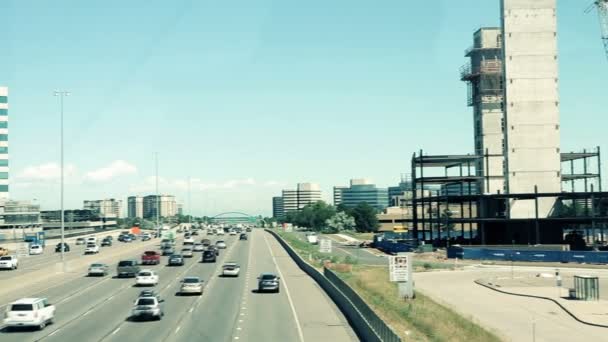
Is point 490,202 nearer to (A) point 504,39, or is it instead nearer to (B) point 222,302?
(A) point 504,39

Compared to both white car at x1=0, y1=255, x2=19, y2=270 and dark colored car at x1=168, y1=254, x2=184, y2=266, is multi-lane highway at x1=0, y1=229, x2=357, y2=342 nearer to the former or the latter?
white car at x1=0, y1=255, x2=19, y2=270

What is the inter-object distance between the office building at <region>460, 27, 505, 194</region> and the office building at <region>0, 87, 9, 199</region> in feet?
341

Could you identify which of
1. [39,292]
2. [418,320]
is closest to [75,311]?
[39,292]

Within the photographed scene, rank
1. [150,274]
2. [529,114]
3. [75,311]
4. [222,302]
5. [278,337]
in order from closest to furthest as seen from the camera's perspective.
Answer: [278,337], [75,311], [222,302], [150,274], [529,114]

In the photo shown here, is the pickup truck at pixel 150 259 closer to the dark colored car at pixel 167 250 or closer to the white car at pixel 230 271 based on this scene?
the white car at pixel 230 271

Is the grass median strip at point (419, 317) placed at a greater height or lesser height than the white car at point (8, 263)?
lesser

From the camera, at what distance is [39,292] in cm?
5141

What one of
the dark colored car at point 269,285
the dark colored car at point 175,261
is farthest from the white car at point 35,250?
the dark colored car at point 269,285

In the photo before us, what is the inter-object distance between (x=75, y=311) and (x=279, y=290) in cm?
1611

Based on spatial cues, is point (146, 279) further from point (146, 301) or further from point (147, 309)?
point (147, 309)

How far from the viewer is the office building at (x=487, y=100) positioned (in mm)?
129250

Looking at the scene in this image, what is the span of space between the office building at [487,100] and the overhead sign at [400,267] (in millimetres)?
83728

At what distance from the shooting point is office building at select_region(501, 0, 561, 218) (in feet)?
340

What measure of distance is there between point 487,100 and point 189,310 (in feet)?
348
